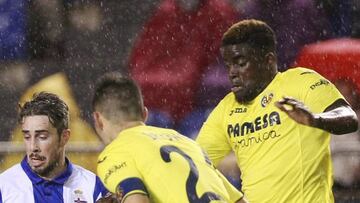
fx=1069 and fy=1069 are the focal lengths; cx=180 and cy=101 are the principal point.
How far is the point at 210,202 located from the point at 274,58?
5.51ft

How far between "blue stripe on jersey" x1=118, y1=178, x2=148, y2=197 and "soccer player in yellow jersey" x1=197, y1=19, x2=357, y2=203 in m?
1.32

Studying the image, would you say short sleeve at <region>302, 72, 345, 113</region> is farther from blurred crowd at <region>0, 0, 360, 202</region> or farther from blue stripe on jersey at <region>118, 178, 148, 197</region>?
Answer: blurred crowd at <region>0, 0, 360, 202</region>

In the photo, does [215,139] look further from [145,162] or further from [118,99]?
[145,162]

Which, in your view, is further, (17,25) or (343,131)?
(17,25)

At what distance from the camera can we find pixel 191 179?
3.84m

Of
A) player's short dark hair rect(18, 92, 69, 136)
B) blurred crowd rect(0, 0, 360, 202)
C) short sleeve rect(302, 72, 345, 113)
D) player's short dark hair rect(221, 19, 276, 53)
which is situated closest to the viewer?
player's short dark hair rect(18, 92, 69, 136)

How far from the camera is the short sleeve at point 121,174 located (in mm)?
3795

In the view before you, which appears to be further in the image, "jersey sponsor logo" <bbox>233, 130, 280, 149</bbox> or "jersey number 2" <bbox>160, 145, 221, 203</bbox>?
"jersey sponsor logo" <bbox>233, 130, 280, 149</bbox>

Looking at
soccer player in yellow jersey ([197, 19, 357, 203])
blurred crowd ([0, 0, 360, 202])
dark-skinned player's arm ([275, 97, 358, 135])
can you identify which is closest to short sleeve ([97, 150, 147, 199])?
dark-skinned player's arm ([275, 97, 358, 135])

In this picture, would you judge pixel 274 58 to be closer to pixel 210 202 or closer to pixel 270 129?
pixel 270 129

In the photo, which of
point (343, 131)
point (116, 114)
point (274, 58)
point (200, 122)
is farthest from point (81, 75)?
point (116, 114)

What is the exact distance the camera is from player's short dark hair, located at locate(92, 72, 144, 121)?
3.97m

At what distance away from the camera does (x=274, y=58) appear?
5.37 meters

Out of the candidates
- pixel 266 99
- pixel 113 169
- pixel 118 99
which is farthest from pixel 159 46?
pixel 113 169
